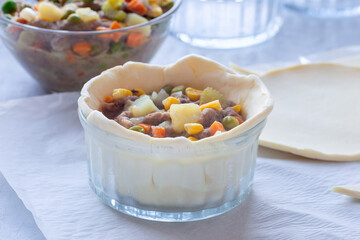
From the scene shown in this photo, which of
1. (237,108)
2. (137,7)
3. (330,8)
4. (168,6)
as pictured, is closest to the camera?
(237,108)

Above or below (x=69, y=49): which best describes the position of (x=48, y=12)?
above

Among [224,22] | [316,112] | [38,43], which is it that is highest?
[38,43]

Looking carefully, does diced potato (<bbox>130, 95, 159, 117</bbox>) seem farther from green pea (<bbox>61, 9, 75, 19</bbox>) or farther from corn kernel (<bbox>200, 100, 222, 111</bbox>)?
green pea (<bbox>61, 9, 75, 19</bbox>)

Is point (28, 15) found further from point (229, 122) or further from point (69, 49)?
point (229, 122)

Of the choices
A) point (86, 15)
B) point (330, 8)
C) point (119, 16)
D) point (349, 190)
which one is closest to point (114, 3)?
point (119, 16)

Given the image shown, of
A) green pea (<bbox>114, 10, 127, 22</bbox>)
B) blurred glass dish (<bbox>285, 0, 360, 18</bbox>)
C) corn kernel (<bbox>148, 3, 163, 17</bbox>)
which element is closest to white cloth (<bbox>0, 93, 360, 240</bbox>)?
green pea (<bbox>114, 10, 127, 22</bbox>)

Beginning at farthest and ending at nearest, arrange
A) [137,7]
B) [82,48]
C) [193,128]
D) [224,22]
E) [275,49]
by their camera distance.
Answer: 1. [275,49]
2. [224,22]
3. [137,7]
4. [82,48]
5. [193,128]

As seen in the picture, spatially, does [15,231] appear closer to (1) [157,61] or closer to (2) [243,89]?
(2) [243,89]
